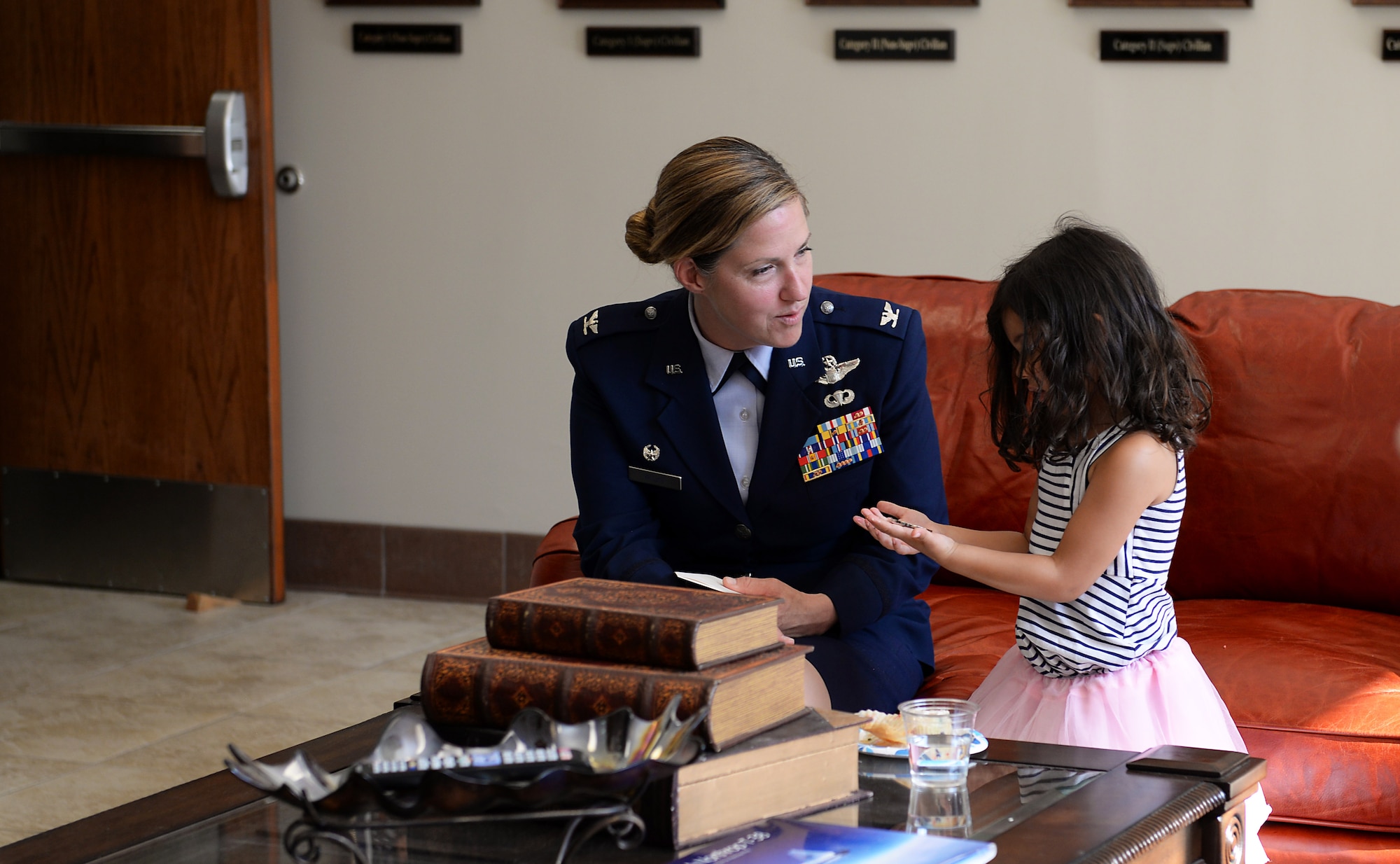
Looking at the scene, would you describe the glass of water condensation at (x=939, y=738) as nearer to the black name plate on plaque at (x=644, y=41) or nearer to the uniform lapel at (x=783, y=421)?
the uniform lapel at (x=783, y=421)

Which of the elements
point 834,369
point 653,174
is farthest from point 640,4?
point 834,369

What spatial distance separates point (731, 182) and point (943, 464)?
33.3 inches

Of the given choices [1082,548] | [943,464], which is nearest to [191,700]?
[943,464]

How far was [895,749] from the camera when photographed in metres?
1.31

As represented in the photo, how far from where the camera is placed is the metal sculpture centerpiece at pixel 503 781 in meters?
0.96

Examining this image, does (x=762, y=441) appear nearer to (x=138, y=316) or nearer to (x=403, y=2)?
(x=403, y=2)

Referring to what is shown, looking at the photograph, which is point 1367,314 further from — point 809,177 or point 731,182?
point 809,177

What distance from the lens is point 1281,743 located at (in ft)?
6.01

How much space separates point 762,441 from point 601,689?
2.97 feet

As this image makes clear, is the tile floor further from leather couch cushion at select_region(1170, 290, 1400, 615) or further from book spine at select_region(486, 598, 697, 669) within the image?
leather couch cushion at select_region(1170, 290, 1400, 615)

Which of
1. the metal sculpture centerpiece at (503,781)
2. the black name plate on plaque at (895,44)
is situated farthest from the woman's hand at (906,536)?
the black name plate on plaque at (895,44)

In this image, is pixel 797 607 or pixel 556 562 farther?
pixel 556 562

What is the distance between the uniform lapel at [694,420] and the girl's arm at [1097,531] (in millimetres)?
372

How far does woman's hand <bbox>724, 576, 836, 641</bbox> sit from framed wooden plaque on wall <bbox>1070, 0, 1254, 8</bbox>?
6.58 ft
